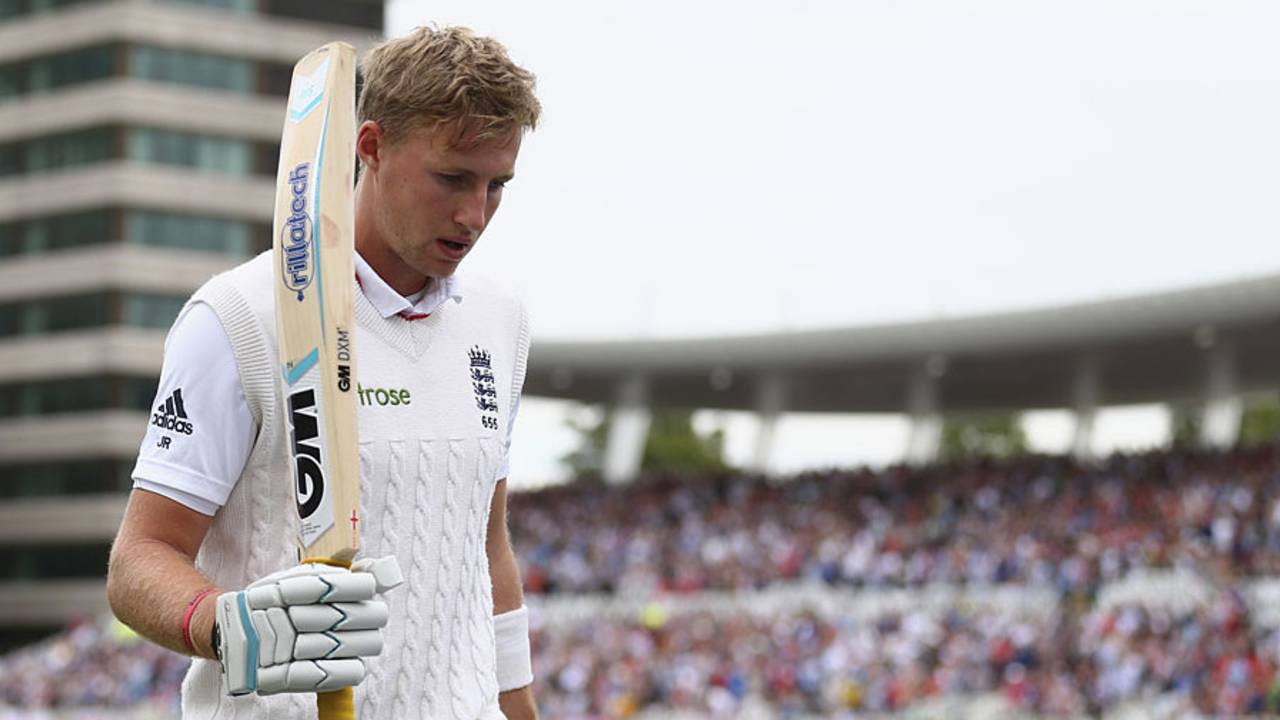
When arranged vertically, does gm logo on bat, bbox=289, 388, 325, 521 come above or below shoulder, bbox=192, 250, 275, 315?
below

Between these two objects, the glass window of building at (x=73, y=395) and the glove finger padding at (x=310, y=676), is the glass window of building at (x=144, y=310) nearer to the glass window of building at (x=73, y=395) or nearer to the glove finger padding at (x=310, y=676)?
the glass window of building at (x=73, y=395)

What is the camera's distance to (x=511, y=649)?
3.79 meters

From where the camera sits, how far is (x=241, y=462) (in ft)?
10.5

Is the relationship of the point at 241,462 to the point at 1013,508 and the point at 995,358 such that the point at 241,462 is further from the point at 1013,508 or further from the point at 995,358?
the point at 995,358

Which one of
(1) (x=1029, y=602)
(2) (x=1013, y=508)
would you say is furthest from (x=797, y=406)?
(1) (x=1029, y=602)

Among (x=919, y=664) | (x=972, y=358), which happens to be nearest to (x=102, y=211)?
(x=972, y=358)

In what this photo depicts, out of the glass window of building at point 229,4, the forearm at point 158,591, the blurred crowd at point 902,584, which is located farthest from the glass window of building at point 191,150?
the forearm at point 158,591

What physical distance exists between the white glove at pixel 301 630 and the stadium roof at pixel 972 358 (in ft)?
96.2

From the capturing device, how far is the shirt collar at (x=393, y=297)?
132 inches

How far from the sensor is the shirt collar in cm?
335

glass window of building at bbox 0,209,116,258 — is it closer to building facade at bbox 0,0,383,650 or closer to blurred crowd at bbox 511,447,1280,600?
building facade at bbox 0,0,383,650

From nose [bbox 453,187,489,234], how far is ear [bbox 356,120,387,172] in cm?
17

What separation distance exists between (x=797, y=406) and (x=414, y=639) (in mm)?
40587

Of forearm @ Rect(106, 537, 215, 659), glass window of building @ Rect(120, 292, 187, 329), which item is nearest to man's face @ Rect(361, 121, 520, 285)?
forearm @ Rect(106, 537, 215, 659)
